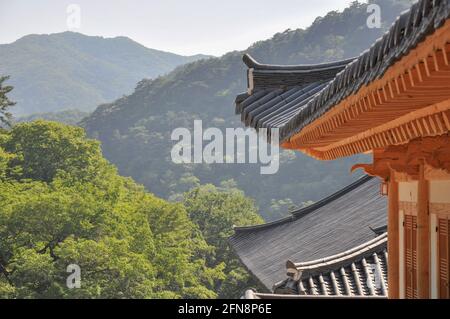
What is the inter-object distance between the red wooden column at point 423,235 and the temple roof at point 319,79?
2.97 feet

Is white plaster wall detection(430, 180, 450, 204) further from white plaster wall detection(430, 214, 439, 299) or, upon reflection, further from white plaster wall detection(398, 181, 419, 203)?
white plaster wall detection(398, 181, 419, 203)

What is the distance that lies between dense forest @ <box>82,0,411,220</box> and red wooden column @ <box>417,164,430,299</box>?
269 feet

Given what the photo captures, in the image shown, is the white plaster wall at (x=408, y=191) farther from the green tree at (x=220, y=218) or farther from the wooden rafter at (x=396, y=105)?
the green tree at (x=220, y=218)

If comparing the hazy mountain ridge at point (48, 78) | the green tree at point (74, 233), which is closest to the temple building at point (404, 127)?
the green tree at point (74, 233)

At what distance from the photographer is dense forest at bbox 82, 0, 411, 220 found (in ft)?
321

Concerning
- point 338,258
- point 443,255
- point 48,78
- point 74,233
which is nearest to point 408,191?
point 443,255

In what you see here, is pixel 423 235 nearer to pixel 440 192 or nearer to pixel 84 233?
pixel 440 192

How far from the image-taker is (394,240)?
7500 mm

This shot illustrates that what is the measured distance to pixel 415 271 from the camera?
22.0 feet

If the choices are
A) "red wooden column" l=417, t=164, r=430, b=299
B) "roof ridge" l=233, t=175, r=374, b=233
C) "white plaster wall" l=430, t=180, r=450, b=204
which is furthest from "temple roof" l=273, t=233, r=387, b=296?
"roof ridge" l=233, t=175, r=374, b=233

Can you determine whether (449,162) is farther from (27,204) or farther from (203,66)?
(203,66)

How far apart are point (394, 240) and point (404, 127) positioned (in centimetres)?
211

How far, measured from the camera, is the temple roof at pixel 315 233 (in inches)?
601

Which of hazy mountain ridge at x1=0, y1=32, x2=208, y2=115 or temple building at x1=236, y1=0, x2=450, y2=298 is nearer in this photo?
temple building at x1=236, y1=0, x2=450, y2=298
